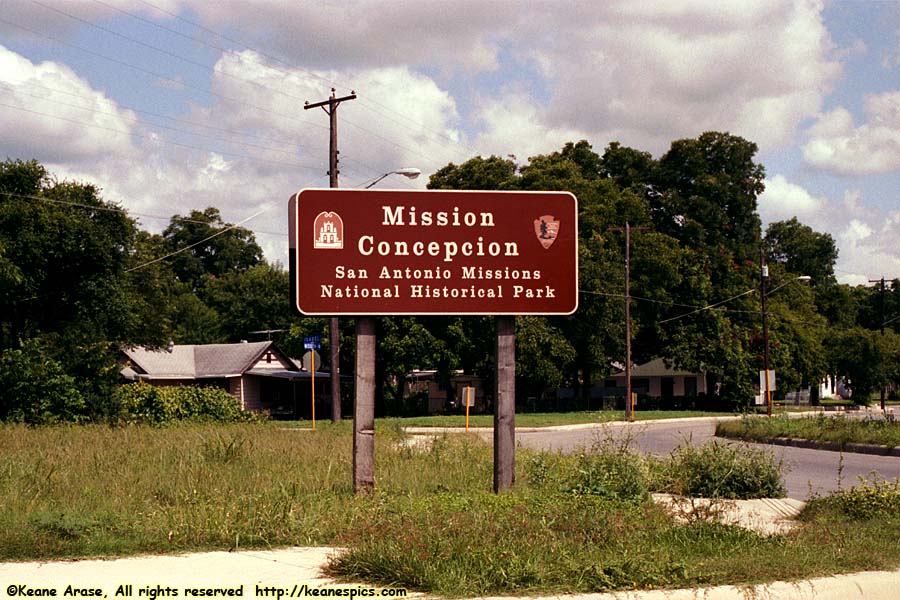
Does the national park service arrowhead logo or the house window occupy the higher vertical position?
the national park service arrowhead logo

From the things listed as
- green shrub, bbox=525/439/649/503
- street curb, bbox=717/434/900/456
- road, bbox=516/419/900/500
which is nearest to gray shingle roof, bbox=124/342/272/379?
road, bbox=516/419/900/500

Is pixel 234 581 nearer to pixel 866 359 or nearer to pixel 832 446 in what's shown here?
pixel 832 446

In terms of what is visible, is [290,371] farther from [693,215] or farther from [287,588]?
[287,588]

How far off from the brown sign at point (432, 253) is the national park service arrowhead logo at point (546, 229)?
1 cm

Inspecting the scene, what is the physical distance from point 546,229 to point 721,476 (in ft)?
13.9

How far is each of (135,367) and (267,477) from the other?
50916mm

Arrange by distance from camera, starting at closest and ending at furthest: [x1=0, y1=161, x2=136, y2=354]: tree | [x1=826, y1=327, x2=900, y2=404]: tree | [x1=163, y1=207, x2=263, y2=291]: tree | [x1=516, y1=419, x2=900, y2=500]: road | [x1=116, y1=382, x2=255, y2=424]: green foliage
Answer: [x1=516, y1=419, x2=900, y2=500]: road < [x1=0, y1=161, x2=136, y2=354]: tree < [x1=116, y1=382, x2=255, y2=424]: green foliage < [x1=826, y1=327, x2=900, y2=404]: tree < [x1=163, y1=207, x2=263, y2=291]: tree

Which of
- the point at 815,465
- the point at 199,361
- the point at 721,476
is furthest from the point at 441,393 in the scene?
the point at 721,476

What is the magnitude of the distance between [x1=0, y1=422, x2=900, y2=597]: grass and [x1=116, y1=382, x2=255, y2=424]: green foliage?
19.7 meters

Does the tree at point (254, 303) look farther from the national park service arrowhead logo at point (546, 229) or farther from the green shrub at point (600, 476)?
the national park service arrowhead logo at point (546, 229)

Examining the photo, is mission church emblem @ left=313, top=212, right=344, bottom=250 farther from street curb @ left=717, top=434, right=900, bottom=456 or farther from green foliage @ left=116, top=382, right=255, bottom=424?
green foliage @ left=116, top=382, right=255, bottom=424

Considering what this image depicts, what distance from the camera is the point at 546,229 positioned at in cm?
1409

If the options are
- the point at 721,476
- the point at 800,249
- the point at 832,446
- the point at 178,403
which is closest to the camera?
the point at 721,476

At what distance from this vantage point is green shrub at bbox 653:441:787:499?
14.6 m
